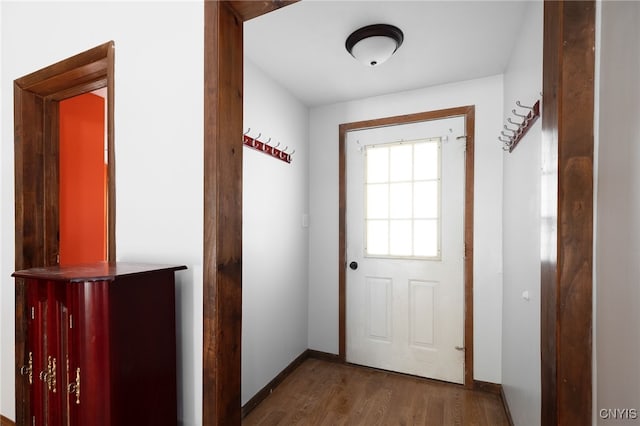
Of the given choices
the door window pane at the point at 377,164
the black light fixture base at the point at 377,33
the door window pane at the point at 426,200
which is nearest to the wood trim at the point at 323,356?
the door window pane at the point at 426,200

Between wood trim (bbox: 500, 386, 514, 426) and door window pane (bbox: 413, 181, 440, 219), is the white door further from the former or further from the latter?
wood trim (bbox: 500, 386, 514, 426)

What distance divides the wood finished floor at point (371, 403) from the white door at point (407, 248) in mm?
178

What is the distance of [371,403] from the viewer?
2252mm

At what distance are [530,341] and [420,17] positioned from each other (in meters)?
1.82

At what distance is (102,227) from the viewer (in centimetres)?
266

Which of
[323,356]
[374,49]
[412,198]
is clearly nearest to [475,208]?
[412,198]

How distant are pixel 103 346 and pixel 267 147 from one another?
1717 millimetres

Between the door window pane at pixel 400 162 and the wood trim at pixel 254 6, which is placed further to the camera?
the door window pane at pixel 400 162

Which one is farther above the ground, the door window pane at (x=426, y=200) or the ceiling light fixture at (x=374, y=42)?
the ceiling light fixture at (x=374, y=42)

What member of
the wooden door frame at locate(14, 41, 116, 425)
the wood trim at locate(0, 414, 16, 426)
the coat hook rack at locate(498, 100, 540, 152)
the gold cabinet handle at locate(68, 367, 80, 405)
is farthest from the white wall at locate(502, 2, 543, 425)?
the wood trim at locate(0, 414, 16, 426)

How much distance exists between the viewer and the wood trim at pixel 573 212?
0.75 metres

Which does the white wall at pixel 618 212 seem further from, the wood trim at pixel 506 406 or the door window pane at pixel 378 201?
the door window pane at pixel 378 201

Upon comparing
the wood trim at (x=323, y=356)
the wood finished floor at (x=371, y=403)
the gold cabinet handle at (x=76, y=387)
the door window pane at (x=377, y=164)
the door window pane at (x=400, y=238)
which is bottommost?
the wood finished floor at (x=371, y=403)

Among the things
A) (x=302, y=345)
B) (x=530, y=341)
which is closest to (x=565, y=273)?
(x=530, y=341)
